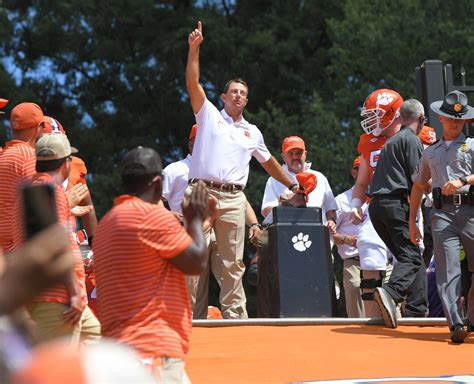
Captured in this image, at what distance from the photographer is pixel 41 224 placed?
2.99m

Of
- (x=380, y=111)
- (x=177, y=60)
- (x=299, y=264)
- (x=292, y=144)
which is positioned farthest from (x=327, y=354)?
(x=177, y=60)

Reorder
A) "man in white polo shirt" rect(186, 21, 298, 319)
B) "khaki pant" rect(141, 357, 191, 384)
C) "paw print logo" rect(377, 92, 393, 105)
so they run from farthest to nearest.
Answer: "paw print logo" rect(377, 92, 393, 105), "man in white polo shirt" rect(186, 21, 298, 319), "khaki pant" rect(141, 357, 191, 384)

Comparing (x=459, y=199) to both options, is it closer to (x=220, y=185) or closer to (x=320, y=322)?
(x=320, y=322)

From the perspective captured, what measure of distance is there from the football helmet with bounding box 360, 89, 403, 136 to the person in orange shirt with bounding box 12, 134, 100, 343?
4215 mm

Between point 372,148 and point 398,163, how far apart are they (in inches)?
26.6

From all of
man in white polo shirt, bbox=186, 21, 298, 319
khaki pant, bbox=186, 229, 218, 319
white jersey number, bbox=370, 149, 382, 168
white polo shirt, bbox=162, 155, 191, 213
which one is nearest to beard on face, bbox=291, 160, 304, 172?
white polo shirt, bbox=162, 155, 191, 213

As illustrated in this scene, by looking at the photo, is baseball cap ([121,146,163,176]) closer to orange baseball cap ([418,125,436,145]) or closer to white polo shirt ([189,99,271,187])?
white polo shirt ([189,99,271,187])

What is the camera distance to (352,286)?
460 inches

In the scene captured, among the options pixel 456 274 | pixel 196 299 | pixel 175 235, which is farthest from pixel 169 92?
pixel 175 235

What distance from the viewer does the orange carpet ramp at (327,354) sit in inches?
287

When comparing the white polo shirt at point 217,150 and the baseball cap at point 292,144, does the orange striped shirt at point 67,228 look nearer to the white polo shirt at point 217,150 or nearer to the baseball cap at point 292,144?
the white polo shirt at point 217,150

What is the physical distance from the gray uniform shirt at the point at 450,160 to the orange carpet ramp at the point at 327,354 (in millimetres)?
1153

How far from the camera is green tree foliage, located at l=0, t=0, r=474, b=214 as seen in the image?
2505cm

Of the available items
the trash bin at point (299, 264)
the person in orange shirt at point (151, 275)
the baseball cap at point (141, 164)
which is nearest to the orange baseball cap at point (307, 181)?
the trash bin at point (299, 264)
